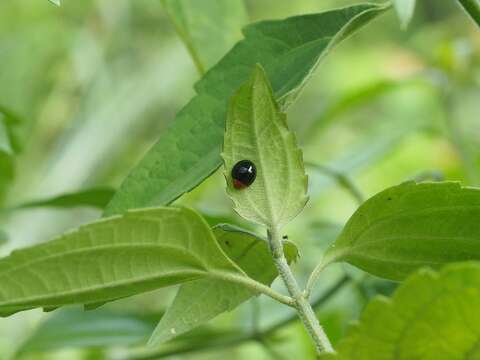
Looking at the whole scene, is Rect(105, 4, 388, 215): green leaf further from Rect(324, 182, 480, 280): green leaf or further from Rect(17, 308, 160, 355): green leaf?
Rect(17, 308, 160, 355): green leaf

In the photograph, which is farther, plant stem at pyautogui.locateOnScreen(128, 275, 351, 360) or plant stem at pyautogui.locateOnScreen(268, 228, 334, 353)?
plant stem at pyautogui.locateOnScreen(128, 275, 351, 360)

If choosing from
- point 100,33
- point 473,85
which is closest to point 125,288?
point 473,85

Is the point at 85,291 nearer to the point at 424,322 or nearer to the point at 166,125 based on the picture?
the point at 424,322

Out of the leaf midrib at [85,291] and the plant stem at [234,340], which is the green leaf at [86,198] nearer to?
the plant stem at [234,340]

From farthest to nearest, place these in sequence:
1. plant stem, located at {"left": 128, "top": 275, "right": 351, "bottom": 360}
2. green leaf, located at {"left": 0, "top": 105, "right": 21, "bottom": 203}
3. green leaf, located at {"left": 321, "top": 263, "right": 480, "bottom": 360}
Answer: plant stem, located at {"left": 128, "top": 275, "right": 351, "bottom": 360} → green leaf, located at {"left": 0, "top": 105, "right": 21, "bottom": 203} → green leaf, located at {"left": 321, "top": 263, "right": 480, "bottom": 360}

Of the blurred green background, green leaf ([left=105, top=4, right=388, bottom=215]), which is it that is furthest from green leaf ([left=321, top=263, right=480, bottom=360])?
the blurred green background

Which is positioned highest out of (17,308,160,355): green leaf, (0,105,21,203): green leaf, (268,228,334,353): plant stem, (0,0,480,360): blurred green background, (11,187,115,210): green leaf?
(0,105,21,203): green leaf
